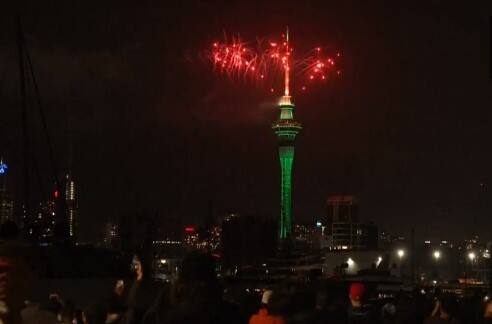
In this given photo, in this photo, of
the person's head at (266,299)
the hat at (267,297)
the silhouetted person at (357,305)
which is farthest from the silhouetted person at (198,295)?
the silhouetted person at (357,305)

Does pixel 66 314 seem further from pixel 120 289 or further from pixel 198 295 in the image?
pixel 198 295

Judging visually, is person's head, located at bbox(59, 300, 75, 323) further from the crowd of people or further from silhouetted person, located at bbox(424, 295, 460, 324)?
silhouetted person, located at bbox(424, 295, 460, 324)

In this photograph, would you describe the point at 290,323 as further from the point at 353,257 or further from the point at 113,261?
the point at 353,257

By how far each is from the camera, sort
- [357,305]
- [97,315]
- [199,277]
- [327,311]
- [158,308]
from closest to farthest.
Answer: [199,277] → [158,308] → [97,315] → [327,311] → [357,305]

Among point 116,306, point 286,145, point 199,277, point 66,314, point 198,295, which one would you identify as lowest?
point 66,314

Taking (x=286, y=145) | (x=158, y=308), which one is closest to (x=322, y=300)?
(x=158, y=308)

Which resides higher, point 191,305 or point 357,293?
point 357,293

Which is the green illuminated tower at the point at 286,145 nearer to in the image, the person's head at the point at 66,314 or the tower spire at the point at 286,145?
the tower spire at the point at 286,145
